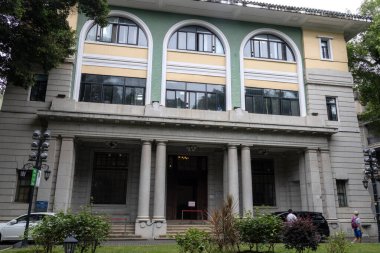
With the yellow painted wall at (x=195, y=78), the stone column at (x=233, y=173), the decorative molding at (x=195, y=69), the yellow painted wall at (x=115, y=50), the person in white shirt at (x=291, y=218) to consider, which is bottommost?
the person in white shirt at (x=291, y=218)

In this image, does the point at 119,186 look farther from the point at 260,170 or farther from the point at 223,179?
the point at 260,170

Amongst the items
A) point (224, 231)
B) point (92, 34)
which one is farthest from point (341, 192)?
point (92, 34)

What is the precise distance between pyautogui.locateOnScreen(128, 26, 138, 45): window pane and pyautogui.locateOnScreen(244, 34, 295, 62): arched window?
301 inches

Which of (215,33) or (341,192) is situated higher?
(215,33)

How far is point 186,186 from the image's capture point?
78.8ft

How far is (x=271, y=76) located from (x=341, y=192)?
29.4 ft

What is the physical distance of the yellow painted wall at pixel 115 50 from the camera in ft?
72.6

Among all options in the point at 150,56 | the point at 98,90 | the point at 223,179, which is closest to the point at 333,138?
the point at 223,179

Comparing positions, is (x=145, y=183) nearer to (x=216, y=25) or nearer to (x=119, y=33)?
(x=119, y=33)

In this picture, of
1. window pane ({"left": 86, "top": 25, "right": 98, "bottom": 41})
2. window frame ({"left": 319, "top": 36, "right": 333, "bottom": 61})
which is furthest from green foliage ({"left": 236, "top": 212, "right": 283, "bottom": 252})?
window frame ({"left": 319, "top": 36, "right": 333, "bottom": 61})

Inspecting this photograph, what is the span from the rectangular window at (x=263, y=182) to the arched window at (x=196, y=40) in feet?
27.7

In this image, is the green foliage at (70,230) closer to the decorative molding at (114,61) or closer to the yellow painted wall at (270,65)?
the decorative molding at (114,61)

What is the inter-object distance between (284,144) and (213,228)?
41.8 ft

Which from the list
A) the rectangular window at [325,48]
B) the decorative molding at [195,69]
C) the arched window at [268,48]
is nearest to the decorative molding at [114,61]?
the decorative molding at [195,69]
